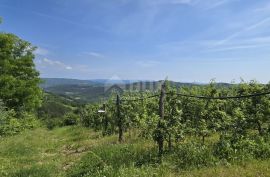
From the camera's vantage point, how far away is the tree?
4100 centimetres

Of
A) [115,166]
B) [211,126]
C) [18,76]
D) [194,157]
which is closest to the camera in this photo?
[194,157]

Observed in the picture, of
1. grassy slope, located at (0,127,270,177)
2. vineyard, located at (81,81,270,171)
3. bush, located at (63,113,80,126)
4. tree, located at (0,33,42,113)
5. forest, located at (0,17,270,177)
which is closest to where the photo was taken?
grassy slope, located at (0,127,270,177)

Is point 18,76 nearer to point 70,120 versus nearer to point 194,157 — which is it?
point 70,120

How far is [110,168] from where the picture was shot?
1048 cm

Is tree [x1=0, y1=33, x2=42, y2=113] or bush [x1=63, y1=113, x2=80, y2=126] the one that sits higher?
tree [x1=0, y1=33, x2=42, y2=113]

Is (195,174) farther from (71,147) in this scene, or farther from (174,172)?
(71,147)

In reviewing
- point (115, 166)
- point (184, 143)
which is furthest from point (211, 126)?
point (115, 166)

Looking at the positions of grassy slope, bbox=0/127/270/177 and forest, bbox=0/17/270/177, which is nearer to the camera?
grassy slope, bbox=0/127/270/177

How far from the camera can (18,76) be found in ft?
161

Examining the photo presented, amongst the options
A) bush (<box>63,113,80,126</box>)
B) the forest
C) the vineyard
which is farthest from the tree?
the vineyard

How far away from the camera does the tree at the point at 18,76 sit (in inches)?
1614

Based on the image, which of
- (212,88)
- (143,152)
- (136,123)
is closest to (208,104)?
(212,88)

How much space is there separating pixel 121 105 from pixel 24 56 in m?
35.0

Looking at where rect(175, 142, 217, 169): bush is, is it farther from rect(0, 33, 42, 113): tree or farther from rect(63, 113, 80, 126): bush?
rect(63, 113, 80, 126): bush
